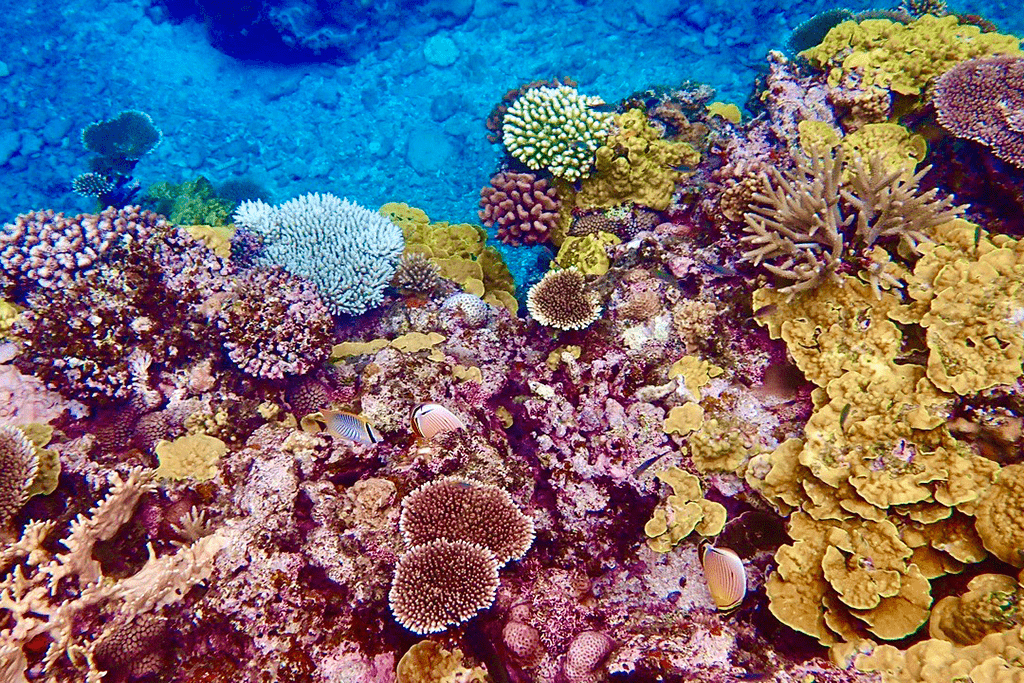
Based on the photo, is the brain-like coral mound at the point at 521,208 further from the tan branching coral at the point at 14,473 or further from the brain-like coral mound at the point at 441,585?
the tan branching coral at the point at 14,473

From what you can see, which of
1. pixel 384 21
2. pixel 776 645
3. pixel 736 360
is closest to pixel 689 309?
pixel 736 360

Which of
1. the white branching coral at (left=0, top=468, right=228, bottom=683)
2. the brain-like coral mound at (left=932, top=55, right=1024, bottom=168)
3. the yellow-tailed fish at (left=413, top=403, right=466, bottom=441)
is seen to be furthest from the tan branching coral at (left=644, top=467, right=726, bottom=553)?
the brain-like coral mound at (left=932, top=55, right=1024, bottom=168)

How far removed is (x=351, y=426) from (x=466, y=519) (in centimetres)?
91

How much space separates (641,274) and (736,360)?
1.15 metres

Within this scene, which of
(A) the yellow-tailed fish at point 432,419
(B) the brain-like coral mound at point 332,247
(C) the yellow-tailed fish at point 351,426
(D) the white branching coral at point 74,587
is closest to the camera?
(D) the white branching coral at point 74,587

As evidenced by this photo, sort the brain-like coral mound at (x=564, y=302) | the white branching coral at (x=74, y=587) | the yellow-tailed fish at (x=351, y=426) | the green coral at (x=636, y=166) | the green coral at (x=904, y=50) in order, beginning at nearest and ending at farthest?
1. the white branching coral at (x=74, y=587)
2. the yellow-tailed fish at (x=351, y=426)
3. the brain-like coral mound at (x=564, y=302)
4. the green coral at (x=904, y=50)
5. the green coral at (x=636, y=166)

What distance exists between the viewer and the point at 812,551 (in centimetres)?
300

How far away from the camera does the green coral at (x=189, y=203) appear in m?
9.34

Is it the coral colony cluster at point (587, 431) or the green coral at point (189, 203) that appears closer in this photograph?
the coral colony cluster at point (587, 431)

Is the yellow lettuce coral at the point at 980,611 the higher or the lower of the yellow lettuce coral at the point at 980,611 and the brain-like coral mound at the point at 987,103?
the lower

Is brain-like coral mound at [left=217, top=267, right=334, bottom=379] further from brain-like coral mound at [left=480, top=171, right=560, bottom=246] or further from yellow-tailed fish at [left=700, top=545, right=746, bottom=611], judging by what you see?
yellow-tailed fish at [left=700, top=545, right=746, bottom=611]

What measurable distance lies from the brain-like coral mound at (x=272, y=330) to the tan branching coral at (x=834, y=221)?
12.5 ft

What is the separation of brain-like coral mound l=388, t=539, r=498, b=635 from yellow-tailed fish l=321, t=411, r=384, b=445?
73 cm

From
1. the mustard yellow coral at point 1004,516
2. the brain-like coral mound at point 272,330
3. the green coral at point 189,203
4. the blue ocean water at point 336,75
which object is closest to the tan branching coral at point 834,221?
the mustard yellow coral at point 1004,516
